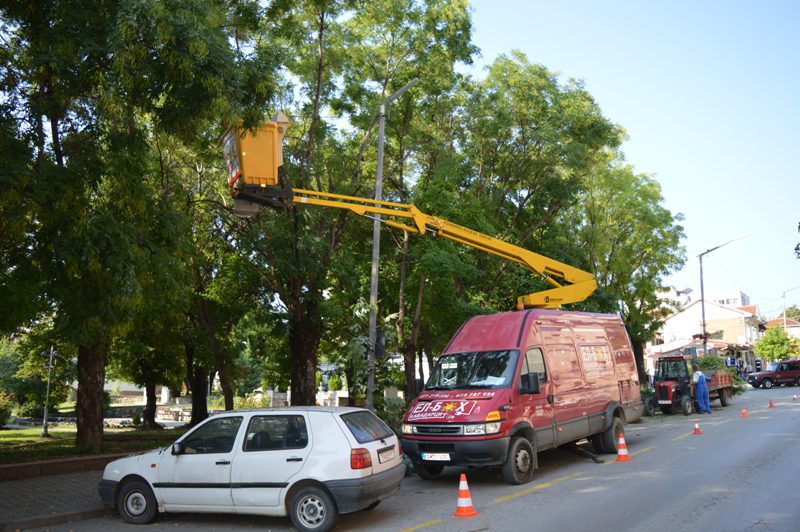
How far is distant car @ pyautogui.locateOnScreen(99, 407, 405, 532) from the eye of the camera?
25.5 feet

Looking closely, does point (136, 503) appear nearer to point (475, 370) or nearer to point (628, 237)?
point (475, 370)

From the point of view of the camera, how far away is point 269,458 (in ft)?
26.4

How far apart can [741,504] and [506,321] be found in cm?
491

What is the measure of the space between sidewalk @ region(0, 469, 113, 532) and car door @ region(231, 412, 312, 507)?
281 centimetres

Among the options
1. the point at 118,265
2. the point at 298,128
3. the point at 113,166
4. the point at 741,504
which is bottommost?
the point at 741,504

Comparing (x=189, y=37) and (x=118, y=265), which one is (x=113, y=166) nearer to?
(x=118, y=265)

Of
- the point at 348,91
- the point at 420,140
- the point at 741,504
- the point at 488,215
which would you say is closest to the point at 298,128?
the point at 348,91

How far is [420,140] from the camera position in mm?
23953

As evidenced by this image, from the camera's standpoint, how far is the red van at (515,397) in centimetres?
1036

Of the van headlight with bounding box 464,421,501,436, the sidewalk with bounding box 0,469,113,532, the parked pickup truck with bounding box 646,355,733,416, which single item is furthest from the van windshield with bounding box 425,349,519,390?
the parked pickup truck with bounding box 646,355,733,416

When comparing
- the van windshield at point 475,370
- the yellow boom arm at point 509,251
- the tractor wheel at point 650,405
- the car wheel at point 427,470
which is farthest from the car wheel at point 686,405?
the car wheel at point 427,470

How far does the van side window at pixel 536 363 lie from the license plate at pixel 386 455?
11.7ft

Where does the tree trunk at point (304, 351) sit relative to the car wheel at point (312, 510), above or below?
above

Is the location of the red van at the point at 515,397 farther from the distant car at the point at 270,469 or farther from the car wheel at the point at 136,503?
the car wheel at the point at 136,503
